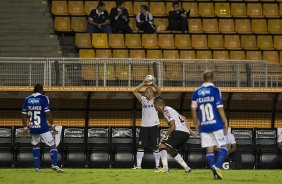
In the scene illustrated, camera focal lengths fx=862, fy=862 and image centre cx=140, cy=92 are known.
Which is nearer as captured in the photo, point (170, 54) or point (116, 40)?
point (170, 54)

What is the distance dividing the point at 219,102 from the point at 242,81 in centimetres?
997

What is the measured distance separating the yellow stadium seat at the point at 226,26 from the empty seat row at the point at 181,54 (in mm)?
1701

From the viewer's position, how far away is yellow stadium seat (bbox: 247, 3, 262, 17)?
108 feet

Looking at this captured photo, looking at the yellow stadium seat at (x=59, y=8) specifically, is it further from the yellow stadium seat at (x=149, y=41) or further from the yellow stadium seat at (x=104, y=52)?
the yellow stadium seat at (x=149, y=41)

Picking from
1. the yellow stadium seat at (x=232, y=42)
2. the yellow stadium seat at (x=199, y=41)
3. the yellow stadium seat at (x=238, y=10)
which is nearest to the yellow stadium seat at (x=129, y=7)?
the yellow stadium seat at (x=199, y=41)

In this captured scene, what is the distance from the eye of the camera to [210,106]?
53.3 ft

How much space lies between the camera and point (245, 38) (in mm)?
31375

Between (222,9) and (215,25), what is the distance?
1.13 meters

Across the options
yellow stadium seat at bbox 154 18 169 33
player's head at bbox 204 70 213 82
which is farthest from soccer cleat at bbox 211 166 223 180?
yellow stadium seat at bbox 154 18 169 33

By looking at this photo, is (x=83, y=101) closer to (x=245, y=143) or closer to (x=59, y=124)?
(x=59, y=124)

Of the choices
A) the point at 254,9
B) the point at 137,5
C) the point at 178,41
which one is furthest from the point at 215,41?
the point at 137,5

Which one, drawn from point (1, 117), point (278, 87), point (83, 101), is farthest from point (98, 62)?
point (278, 87)

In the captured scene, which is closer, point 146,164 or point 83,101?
point 146,164

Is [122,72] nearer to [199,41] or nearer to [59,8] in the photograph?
[199,41]
